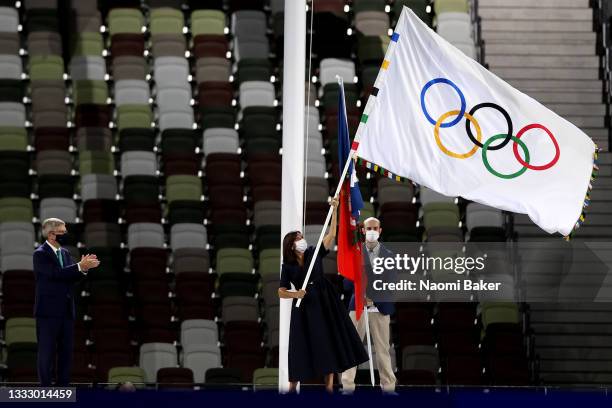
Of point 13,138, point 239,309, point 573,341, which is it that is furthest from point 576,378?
point 13,138

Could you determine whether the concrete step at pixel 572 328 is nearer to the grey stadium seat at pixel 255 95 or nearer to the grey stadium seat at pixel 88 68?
the grey stadium seat at pixel 255 95

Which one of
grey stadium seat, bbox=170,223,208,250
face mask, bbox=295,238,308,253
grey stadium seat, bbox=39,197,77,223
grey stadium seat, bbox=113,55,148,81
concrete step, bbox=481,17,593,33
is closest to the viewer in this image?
face mask, bbox=295,238,308,253

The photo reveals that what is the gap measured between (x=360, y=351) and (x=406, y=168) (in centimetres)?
127

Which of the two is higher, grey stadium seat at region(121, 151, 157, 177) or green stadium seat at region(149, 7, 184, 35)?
green stadium seat at region(149, 7, 184, 35)

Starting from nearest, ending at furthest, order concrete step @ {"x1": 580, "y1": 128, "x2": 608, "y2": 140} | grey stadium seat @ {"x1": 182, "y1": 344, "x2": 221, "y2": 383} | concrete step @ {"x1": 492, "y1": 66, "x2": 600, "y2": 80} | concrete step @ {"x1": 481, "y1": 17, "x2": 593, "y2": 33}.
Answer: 1. grey stadium seat @ {"x1": 182, "y1": 344, "x2": 221, "y2": 383}
2. concrete step @ {"x1": 580, "y1": 128, "x2": 608, "y2": 140}
3. concrete step @ {"x1": 492, "y1": 66, "x2": 600, "y2": 80}
4. concrete step @ {"x1": 481, "y1": 17, "x2": 593, "y2": 33}

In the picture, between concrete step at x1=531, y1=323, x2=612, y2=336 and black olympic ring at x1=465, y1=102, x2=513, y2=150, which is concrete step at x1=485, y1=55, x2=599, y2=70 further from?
black olympic ring at x1=465, y1=102, x2=513, y2=150

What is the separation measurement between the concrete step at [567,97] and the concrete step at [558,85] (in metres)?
0.05

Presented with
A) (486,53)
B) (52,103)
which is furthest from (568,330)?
(52,103)

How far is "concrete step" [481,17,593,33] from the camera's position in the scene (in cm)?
1498

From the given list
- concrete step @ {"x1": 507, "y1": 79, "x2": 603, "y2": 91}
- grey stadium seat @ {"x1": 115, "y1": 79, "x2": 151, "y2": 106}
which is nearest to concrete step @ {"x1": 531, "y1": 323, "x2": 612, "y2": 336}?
concrete step @ {"x1": 507, "y1": 79, "x2": 603, "y2": 91}

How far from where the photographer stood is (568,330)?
41.7 ft

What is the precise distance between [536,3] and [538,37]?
19.2 inches

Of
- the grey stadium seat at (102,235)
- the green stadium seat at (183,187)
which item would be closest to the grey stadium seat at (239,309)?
the grey stadium seat at (102,235)

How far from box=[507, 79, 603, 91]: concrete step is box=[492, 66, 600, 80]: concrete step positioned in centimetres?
6
